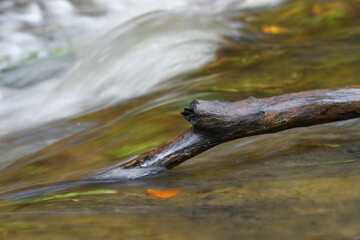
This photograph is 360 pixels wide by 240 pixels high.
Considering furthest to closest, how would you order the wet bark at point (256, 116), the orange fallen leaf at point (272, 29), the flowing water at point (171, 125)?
the orange fallen leaf at point (272, 29), the wet bark at point (256, 116), the flowing water at point (171, 125)

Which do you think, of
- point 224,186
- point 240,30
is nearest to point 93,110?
point 240,30

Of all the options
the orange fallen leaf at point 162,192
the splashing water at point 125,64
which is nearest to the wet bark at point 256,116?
the orange fallen leaf at point 162,192

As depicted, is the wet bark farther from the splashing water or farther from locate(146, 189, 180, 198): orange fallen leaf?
the splashing water

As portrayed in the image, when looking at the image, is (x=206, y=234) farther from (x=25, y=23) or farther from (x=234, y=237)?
(x=25, y=23)

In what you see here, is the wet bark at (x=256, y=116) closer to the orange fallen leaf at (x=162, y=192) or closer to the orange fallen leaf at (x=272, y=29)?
the orange fallen leaf at (x=162, y=192)

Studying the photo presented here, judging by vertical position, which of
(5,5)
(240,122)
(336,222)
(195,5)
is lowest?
(336,222)

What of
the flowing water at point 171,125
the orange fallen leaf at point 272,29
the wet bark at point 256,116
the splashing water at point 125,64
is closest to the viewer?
the flowing water at point 171,125
